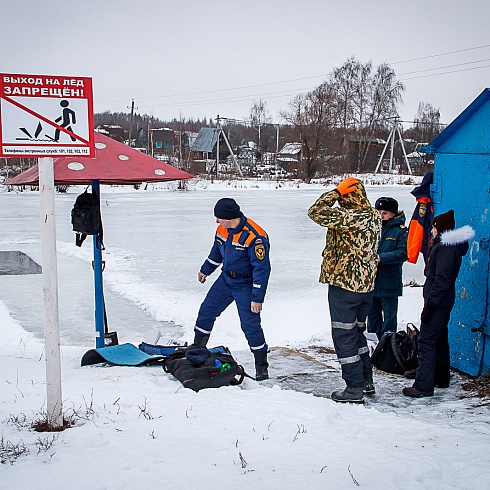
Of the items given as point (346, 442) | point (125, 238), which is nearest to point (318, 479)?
point (346, 442)

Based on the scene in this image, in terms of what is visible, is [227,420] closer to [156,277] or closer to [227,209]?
[227,209]

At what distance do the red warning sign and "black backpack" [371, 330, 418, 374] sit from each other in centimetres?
347

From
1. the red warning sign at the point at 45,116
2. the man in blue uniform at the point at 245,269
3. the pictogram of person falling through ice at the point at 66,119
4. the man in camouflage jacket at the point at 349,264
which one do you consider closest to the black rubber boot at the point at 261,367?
the man in blue uniform at the point at 245,269

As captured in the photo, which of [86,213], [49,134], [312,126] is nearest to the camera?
[49,134]

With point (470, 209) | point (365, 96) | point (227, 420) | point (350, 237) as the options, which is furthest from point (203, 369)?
point (365, 96)

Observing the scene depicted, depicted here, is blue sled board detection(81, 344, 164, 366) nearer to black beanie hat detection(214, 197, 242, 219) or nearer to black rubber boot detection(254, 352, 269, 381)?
black rubber boot detection(254, 352, 269, 381)

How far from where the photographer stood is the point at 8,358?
563cm

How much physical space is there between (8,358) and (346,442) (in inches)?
139

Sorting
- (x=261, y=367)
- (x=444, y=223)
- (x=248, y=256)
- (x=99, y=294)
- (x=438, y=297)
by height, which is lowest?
(x=261, y=367)

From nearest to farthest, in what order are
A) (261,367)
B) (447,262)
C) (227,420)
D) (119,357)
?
(227,420) < (447,262) < (261,367) < (119,357)

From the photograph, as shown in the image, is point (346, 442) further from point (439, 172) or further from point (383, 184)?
point (383, 184)

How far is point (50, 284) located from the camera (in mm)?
3461

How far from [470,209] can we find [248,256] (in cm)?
209

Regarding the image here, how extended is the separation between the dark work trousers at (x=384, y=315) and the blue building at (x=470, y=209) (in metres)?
0.62
